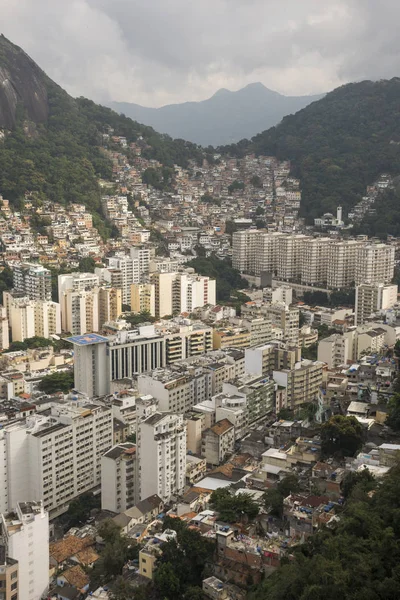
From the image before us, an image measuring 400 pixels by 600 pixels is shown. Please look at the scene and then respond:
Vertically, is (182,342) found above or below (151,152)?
below

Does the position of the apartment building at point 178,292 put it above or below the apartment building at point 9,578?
above

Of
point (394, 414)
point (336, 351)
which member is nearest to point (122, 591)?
point (394, 414)

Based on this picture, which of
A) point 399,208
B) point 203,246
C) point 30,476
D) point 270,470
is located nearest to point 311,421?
point 270,470

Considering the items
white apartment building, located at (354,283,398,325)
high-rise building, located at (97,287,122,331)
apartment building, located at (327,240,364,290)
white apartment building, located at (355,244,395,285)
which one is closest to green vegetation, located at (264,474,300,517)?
high-rise building, located at (97,287,122,331)

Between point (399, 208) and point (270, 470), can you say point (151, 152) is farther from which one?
point (270, 470)

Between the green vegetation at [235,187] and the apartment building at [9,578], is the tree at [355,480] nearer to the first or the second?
the apartment building at [9,578]

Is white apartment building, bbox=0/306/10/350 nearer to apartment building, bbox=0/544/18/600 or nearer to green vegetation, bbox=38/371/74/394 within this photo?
green vegetation, bbox=38/371/74/394

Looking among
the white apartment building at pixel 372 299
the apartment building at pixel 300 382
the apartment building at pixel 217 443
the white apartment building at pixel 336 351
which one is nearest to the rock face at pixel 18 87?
the white apartment building at pixel 372 299
